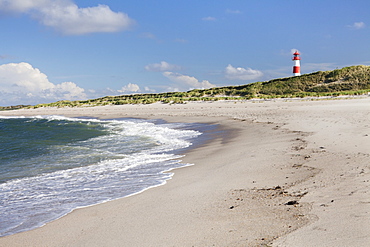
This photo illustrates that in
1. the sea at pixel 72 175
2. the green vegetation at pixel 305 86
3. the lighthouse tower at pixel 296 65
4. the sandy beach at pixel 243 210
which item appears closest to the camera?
the sandy beach at pixel 243 210

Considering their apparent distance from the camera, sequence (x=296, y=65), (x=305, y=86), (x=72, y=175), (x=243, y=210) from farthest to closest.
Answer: (x=296, y=65)
(x=305, y=86)
(x=72, y=175)
(x=243, y=210)

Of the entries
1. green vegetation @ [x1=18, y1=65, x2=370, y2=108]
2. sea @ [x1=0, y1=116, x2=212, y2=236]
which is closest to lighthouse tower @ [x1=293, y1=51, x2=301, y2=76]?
green vegetation @ [x1=18, y1=65, x2=370, y2=108]

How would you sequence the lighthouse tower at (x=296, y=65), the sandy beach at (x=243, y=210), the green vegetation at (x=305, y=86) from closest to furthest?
the sandy beach at (x=243, y=210)
the green vegetation at (x=305, y=86)
the lighthouse tower at (x=296, y=65)

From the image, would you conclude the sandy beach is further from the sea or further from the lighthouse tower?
the lighthouse tower

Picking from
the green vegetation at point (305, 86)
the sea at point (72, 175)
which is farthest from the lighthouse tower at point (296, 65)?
the sea at point (72, 175)

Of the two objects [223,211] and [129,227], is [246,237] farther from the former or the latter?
[129,227]

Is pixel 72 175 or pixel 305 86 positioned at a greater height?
pixel 305 86

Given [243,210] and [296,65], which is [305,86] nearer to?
[296,65]

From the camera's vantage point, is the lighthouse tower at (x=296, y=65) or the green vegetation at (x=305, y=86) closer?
the green vegetation at (x=305, y=86)

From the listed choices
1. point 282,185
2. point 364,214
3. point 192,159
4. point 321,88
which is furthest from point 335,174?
point 321,88

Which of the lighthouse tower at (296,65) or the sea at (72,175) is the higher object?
the lighthouse tower at (296,65)

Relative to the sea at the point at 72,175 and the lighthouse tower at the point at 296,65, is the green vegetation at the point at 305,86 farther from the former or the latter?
the sea at the point at 72,175

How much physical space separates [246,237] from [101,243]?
5.29ft

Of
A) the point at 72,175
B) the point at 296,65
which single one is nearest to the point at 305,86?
the point at 296,65
